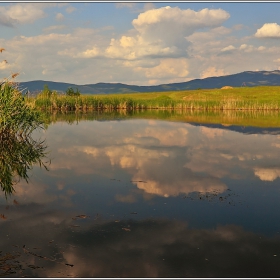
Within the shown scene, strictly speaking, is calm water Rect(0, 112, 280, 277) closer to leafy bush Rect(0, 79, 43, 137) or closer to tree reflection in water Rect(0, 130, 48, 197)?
tree reflection in water Rect(0, 130, 48, 197)

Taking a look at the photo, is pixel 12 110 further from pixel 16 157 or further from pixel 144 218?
pixel 144 218

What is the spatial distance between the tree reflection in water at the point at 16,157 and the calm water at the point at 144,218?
548 mm

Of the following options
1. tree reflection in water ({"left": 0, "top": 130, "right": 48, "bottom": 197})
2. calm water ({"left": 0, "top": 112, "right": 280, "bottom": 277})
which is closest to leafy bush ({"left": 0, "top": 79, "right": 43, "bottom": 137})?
tree reflection in water ({"left": 0, "top": 130, "right": 48, "bottom": 197})

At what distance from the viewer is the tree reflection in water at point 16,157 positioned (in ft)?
46.5

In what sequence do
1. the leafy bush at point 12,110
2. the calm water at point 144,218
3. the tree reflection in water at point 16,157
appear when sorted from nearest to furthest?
the calm water at point 144,218 < the tree reflection in water at point 16,157 < the leafy bush at point 12,110

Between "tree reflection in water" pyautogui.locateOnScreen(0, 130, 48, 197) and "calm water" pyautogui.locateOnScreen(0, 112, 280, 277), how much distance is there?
548 millimetres

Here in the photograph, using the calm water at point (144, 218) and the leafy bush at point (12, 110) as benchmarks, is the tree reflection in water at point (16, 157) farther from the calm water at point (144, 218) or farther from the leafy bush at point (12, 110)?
the leafy bush at point (12, 110)

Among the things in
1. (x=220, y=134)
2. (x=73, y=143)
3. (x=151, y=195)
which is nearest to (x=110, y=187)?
(x=151, y=195)

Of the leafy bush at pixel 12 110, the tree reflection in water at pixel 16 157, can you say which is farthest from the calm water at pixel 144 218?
the leafy bush at pixel 12 110

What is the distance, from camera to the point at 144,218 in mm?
9820

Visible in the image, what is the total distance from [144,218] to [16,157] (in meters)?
10.6

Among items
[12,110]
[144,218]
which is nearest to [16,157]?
[12,110]

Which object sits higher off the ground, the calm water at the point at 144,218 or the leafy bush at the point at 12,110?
the leafy bush at the point at 12,110

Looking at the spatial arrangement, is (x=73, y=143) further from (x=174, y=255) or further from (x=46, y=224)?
(x=174, y=255)
